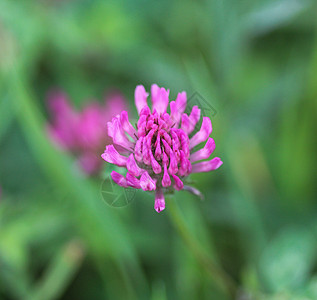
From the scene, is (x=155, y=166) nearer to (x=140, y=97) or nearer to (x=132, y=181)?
(x=132, y=181)

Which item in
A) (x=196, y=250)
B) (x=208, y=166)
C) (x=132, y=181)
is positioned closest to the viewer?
(x=132, y=181)

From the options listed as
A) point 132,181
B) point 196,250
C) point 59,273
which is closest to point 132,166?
point 132,181

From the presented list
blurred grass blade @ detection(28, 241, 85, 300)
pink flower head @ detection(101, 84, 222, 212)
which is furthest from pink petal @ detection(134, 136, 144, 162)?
blurred grass blade @ detection(28, 241, 85, 300)

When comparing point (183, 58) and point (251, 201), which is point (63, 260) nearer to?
point (251, 201)

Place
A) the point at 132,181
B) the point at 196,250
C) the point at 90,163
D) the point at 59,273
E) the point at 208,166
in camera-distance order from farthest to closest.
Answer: the point at 90,163 < the point at 59,273 < the point at 196,250 < the point at 208,166 < the point at 132,181

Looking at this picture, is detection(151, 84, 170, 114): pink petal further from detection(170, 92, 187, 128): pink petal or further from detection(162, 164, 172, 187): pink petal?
detection(162, 164, 172, 187): pink petal

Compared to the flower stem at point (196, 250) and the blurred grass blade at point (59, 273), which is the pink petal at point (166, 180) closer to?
the flower stem at point (196, 250)

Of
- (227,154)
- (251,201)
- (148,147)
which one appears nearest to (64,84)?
(227,154)
